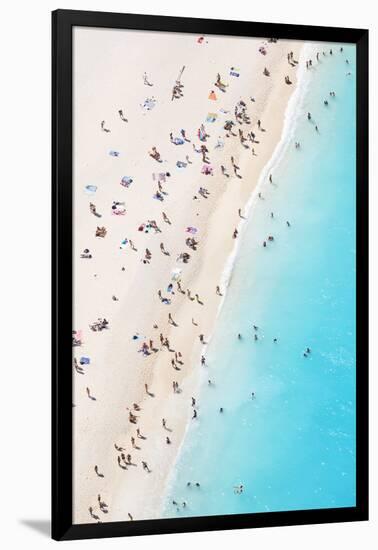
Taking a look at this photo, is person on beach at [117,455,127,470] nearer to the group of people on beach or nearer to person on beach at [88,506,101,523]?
the group of people on beach

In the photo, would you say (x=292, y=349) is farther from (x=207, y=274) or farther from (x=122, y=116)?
(x=122, y=116)

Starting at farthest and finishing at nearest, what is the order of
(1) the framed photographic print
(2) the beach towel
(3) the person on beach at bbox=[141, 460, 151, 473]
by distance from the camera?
(2) the beach towel
(3) the person on beach at bbox=[141, 460, 151, 473]
(1) the framed photographic print

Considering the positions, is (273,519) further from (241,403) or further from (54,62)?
(54,62)

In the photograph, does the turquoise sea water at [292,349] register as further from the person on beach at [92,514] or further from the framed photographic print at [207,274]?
the person on beach at [92,514]

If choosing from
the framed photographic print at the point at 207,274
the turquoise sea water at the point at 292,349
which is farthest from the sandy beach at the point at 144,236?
the turquoise sea water at the point at 292,349

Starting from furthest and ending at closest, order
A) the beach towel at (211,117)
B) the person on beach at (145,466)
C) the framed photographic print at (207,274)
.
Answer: the beach towel at (211,117)
the person on beach at (145,466)
the framed photographic print at (207,274)

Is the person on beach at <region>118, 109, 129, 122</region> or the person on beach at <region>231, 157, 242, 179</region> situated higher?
the person on beach at <region>118, 109, 129, 122</region>

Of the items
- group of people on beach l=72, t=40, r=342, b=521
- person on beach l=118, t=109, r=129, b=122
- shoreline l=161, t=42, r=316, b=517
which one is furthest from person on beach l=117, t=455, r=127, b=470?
person on beach l=118, t=109, r=129, b=122

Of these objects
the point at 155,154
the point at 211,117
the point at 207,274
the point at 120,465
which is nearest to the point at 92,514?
the point at 120,465

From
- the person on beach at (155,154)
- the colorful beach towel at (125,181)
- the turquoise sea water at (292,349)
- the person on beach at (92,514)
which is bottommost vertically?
the person on beach at (92,514)

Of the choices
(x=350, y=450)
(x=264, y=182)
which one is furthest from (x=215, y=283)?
(x=350, y=450)
